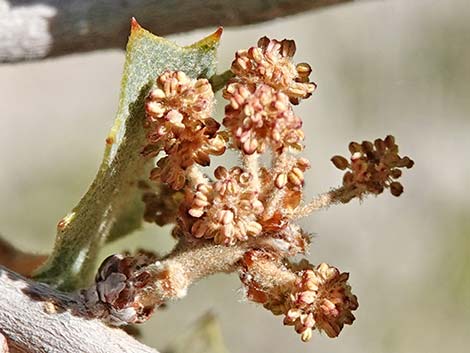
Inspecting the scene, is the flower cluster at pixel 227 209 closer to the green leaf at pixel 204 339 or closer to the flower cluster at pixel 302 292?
the flower cluster at pixel 302 292

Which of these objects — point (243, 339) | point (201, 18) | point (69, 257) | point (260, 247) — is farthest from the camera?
point (243, 339)

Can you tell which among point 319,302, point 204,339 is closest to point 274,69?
point 319,302

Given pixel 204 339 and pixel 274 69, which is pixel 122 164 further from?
pixel 204 339

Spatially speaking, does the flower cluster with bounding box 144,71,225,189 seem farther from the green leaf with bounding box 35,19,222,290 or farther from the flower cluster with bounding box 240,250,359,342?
the flower cluster with bounding box 240,250,359,342

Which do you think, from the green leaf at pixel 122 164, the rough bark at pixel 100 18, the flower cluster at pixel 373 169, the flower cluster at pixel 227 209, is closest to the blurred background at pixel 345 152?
the rough bark at pixel 100 18

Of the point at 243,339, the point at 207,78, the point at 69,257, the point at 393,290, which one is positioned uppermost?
the point at 393,290

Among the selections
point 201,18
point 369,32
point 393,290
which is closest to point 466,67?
point 369,32

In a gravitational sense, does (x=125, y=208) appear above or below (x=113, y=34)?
below

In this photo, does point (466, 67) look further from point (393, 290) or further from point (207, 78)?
point (207, 78)
